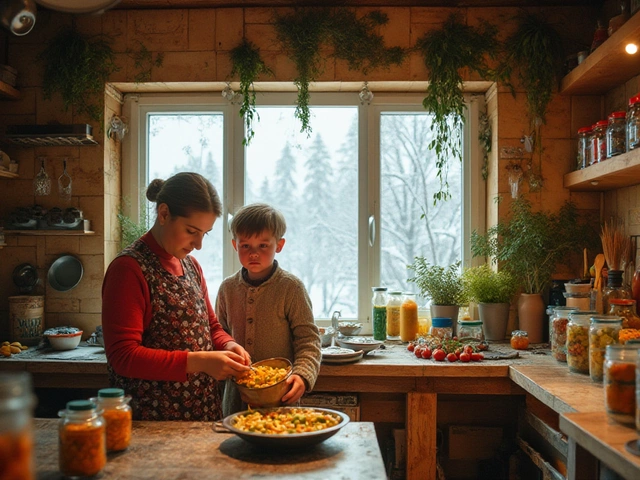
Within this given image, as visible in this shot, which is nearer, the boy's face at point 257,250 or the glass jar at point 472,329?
the boy's face at point 257,250

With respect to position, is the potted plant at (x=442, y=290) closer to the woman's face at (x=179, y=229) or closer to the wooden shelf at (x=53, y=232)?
the woman's face at (x=179, y=229)

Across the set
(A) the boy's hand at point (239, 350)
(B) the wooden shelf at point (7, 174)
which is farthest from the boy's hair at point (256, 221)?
(B) the wooden shelf at point (7, 174)

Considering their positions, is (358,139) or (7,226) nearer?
(7,226)

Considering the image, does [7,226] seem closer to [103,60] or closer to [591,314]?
[103,60]

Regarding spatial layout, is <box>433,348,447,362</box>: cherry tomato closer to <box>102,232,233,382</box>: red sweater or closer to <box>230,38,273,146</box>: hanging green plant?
<box>102,232,233,382</box>: red sweater

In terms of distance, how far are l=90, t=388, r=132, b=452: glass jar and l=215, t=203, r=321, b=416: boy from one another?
2.54 feet

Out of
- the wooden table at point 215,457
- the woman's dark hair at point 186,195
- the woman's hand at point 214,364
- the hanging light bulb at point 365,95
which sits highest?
the hanging light bulb at point 365,95

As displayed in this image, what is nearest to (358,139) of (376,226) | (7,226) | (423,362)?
(376,226)

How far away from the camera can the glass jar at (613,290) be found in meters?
2.49

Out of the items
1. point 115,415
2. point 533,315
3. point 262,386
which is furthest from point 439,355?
point 115,415

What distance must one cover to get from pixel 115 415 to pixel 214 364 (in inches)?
14.9

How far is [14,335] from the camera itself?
10.6ft

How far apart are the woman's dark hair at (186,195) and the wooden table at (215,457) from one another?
725 millimetres

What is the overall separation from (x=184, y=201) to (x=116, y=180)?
1825 mm
